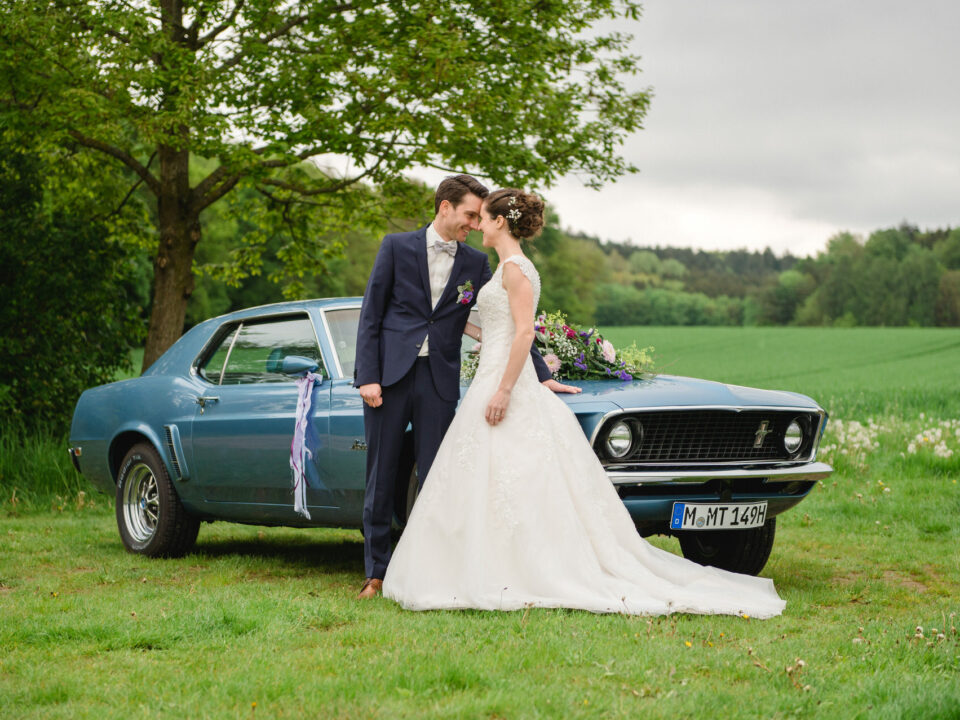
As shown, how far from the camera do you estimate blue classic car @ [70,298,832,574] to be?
5.54 meters

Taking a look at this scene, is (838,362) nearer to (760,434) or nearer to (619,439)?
(760,434)

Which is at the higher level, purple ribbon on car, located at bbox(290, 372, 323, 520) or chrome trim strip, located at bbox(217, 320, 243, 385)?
chrome trim strip, located at bbox(217, 320, 243, 385)

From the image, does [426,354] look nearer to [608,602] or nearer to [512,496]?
[512,496]

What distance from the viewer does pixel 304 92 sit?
1345 centimetres

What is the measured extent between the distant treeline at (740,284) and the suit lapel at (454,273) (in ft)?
166

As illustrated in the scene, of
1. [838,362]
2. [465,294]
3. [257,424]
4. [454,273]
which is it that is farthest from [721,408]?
[838,362]

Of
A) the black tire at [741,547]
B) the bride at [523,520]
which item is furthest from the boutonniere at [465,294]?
the black tire at [741,547]

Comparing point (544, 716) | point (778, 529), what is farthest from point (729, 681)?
point (778, 529)

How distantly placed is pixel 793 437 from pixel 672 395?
86 cm

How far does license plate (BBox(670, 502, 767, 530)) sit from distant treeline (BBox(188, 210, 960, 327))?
50.8 m

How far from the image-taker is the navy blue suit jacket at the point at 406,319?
18.2 feet

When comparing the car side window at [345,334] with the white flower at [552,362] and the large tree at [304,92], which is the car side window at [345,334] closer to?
the white flower at [552,362]

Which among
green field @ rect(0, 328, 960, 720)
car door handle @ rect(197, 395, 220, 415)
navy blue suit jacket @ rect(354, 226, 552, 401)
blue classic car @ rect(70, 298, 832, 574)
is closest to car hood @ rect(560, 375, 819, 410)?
blue classic car @ rect(70, 298, 832, 574)

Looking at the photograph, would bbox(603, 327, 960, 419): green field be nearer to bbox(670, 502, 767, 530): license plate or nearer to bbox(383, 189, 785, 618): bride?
bbox(670, 502, 767, 530): license plate
